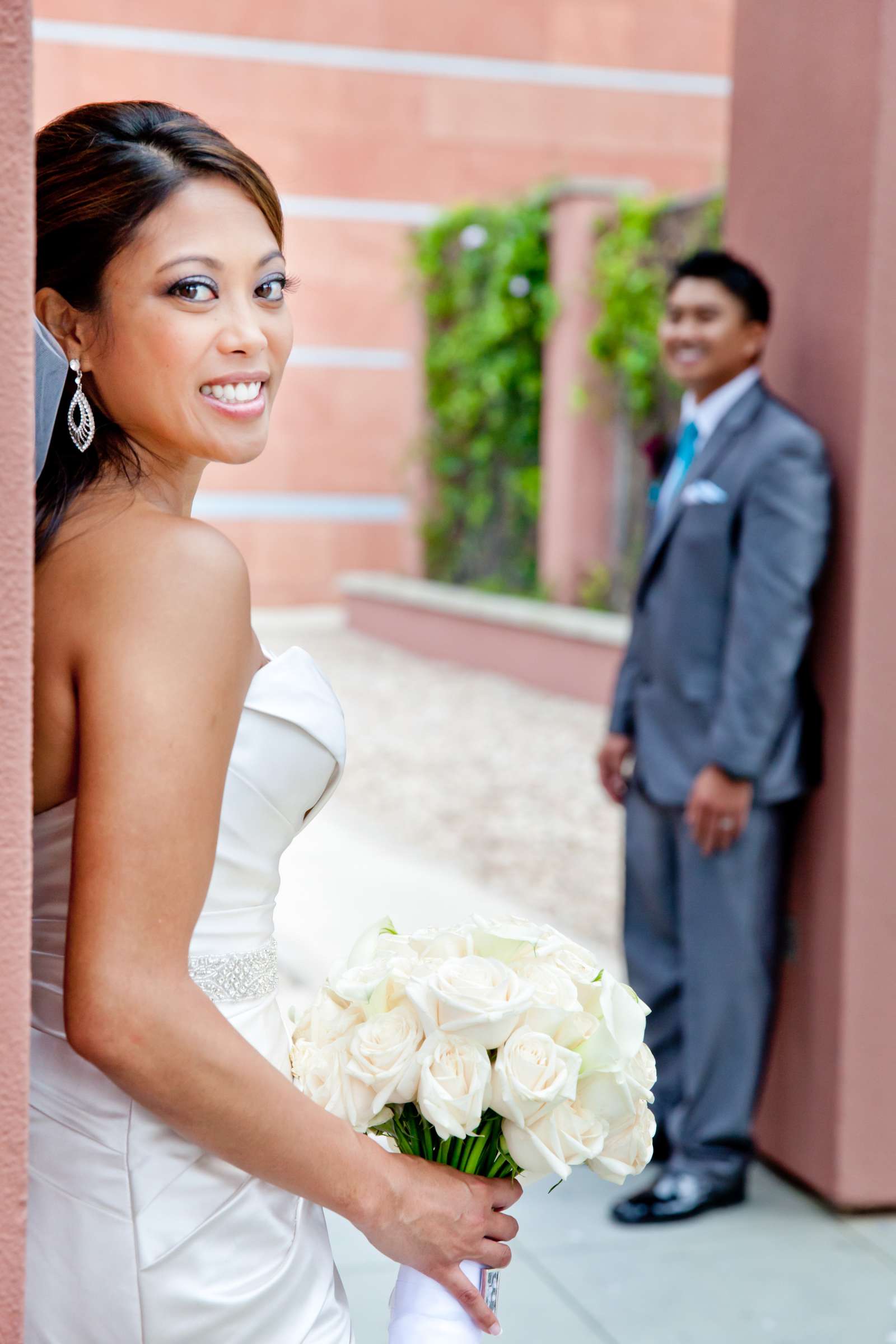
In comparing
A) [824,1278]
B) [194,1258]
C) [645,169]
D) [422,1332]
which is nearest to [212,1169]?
[194,1258]

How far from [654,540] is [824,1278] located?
5.47 feet

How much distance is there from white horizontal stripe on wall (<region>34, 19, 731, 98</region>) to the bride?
48.4 feet

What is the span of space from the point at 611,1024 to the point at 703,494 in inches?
92.0

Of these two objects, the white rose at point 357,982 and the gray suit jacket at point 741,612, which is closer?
the white rose at point 357,982

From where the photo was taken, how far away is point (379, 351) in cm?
1619

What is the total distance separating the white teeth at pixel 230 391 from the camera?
1.34 metres

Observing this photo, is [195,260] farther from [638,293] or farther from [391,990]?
[638,293]

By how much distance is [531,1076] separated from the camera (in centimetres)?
126

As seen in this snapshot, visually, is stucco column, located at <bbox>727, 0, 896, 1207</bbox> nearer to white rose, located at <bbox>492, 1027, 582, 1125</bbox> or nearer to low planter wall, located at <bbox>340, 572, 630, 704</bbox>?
white rose, located at <bbox>492, 1027, 582, 1125</bbox>

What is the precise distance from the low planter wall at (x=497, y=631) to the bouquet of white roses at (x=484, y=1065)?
821 centimetres

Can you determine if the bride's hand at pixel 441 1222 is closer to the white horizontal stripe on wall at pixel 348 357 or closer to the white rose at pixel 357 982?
the white rose at pixel 357 982

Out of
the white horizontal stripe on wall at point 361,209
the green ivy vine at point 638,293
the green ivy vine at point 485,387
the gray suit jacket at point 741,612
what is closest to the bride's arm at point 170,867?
the gray suit jacket at point 741,612

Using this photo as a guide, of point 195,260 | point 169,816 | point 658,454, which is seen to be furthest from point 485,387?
point 169,816

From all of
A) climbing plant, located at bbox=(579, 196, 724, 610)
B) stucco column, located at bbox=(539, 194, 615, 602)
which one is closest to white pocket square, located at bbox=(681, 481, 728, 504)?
climbing plant, located at bbox=(579, 196, 724, 610)
